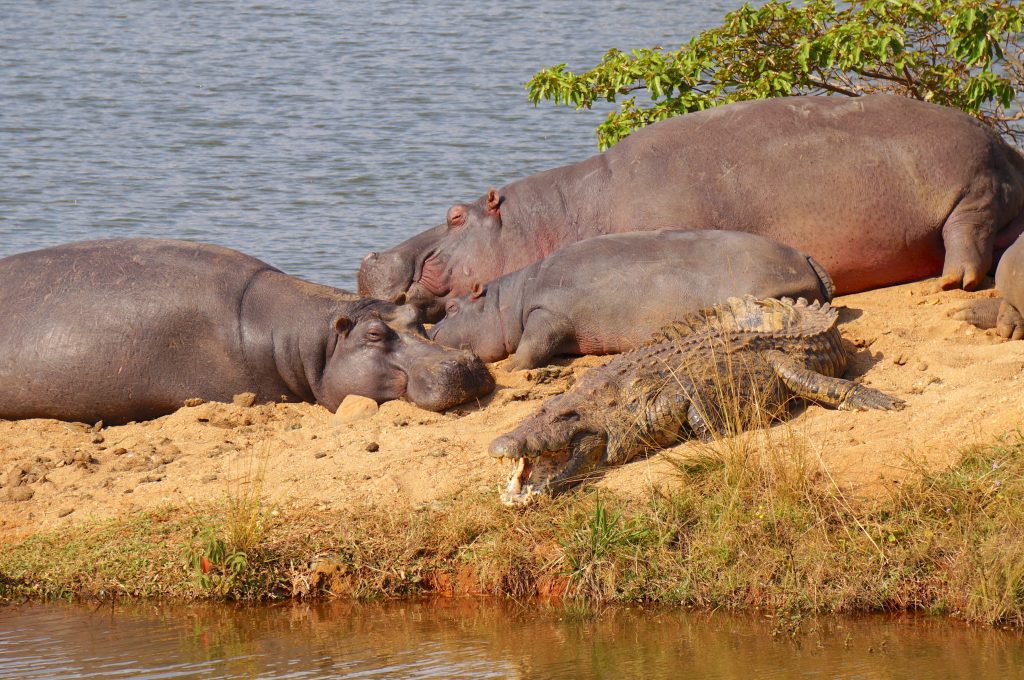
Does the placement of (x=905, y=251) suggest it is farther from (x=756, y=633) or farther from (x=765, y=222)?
(x=756, y=633)

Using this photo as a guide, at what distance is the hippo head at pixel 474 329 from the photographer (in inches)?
350

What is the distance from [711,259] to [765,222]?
95 centimetres

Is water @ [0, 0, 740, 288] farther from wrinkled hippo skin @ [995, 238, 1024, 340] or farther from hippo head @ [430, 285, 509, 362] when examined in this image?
wrinkled hippo skin @ [995, 238, 1024, 340]

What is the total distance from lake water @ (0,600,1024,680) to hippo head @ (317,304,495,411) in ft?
6.57

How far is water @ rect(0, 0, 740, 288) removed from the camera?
13852mm

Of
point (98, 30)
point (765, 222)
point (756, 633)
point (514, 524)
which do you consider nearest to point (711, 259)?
point (765, 222)

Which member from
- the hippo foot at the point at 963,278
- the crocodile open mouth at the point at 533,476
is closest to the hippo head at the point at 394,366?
the crocodile open mouth at the point at 533,476

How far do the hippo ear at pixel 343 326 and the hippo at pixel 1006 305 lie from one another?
10.8 feet

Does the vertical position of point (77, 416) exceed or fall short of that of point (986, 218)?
it falls short

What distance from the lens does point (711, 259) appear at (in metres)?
8.32

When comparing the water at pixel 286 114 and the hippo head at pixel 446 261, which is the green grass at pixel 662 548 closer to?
the hippo head at pixel 446 261

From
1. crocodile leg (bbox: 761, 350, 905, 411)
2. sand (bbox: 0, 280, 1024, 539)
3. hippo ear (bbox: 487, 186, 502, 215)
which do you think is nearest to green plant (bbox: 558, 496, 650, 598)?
Result: sand (bbox: 0, 280, 1024, 539)

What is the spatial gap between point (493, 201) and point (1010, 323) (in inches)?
144

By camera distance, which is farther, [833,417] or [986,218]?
[986,218]
